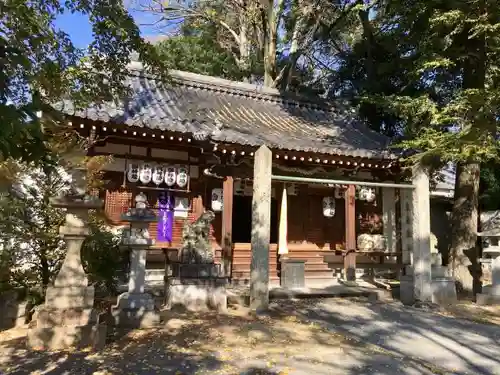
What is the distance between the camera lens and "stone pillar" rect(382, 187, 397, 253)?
487 inches

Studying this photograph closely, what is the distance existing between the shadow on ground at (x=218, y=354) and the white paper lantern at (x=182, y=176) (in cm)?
461

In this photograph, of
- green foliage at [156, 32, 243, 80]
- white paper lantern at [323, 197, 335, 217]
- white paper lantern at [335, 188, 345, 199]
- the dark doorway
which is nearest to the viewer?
white paper lantern at [323, 197, 335, 217]

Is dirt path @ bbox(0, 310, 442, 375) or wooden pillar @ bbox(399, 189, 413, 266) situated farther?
wooden pillar @ bbox(399, 189, 413, 266)

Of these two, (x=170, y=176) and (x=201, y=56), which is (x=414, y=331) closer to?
(x=170, y=176)

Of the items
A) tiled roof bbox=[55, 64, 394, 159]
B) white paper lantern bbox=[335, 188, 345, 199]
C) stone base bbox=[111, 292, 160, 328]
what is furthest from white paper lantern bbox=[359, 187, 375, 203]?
stone base bbox=[111, 292, 160, 328]

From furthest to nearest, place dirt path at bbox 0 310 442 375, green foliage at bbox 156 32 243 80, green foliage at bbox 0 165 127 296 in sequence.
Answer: green foliage at bbox 156 32 243 80
green foliage at bbox 0 165 127 296
dirt path at bbox 0 310 442 375

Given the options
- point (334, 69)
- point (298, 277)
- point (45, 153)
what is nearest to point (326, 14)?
point (334, 69)

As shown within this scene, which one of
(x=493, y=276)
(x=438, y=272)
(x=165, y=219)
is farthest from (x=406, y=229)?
(x=165, y=219)

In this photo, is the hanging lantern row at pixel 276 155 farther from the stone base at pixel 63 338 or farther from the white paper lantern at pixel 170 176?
the stone base at pixel 63 338

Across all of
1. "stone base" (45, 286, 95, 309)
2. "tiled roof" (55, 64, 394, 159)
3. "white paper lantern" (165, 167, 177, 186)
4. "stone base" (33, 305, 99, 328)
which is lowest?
"stone base" (33, 305, 99, 328)

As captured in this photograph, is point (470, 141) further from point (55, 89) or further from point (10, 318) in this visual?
point (10, 318)

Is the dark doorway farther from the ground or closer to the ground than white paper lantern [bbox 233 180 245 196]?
closer to the ground

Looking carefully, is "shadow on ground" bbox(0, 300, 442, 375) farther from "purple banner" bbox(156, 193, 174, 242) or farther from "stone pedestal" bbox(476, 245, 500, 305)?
"stone pedestal" bbox(476, 245, 500, 305)

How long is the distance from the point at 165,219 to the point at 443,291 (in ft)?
20.9
